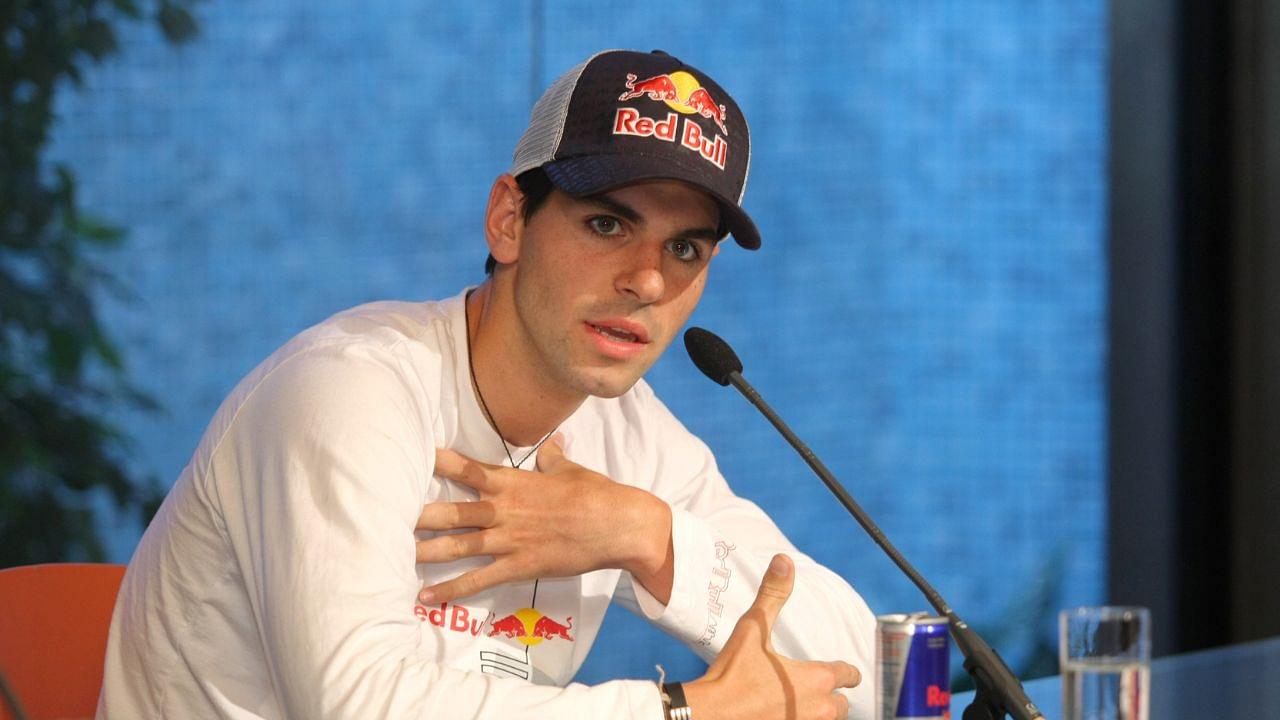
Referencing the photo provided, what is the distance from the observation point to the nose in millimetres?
1448

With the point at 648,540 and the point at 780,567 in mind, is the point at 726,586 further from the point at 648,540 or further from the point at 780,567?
the point at 780,567

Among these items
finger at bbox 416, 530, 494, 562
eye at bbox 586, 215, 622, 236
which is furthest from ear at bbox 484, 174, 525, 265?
finger at bbox 416, 530, 494, 562

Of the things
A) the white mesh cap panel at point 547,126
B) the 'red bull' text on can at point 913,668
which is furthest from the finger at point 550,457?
the 'red bull' text on can at point 913,668

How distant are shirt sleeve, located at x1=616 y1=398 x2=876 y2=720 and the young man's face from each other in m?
0.20

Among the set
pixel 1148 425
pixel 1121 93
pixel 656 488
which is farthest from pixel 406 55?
pixel 1148 425

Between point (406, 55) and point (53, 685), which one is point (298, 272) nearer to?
point (406, 55)

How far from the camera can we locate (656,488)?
1717 millimetres

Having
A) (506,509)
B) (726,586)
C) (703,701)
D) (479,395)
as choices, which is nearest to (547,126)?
(479,395)

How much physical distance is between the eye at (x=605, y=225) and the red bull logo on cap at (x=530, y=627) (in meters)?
0.44

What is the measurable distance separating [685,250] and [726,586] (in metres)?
0.38

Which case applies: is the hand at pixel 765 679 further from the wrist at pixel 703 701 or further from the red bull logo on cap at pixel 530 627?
the red bull logo on cap at pixel 530 627

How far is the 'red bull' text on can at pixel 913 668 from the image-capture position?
1013mm

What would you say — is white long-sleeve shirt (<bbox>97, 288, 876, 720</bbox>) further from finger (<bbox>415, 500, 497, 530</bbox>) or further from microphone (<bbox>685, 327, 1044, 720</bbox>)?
microphone (<bbox>685, 327, 1044, 720</bbox>)

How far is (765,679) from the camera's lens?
1.22 m
